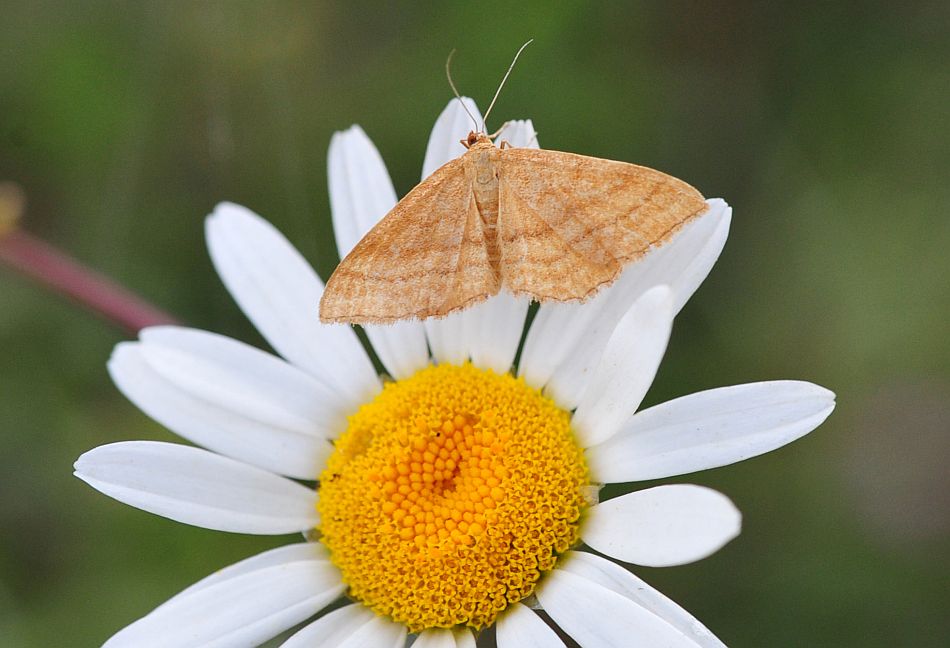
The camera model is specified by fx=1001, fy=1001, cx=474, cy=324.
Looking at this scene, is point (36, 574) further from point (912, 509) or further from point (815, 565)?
point (912, 509)

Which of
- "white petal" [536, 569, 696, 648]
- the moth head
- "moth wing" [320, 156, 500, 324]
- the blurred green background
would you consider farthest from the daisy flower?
the blurred green background

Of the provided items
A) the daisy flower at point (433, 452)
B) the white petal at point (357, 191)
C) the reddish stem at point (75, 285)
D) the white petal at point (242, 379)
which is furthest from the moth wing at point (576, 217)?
the reddish stem at point (75, 285)

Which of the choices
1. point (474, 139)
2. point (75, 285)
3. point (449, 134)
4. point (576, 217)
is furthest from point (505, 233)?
point (75, 285)

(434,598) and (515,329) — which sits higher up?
(515,329)

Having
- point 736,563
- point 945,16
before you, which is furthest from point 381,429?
point 945,16

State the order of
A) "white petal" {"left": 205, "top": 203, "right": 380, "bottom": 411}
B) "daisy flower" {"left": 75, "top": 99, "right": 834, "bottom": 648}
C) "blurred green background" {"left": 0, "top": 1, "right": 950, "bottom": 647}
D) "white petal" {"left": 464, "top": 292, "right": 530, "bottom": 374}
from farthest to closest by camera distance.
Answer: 1. "blurred green background" {"left": 0, "top": 1, "right": 950, "bottom": 647}
2. "white petal" {"left": 205, "top": 203, "right": 380, "bottom": 411}
3. "white petal" {"left": 464, "top": 292, "right": 530, "bottom": 374}
4. "daisy flower" {"left": 75, "top": 99, "right": 834, "bottom": 648}

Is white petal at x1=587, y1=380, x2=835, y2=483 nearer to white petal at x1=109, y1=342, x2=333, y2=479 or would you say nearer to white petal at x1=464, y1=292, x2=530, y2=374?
white petal at x1=464, y1=292, x2=530, y2=374
